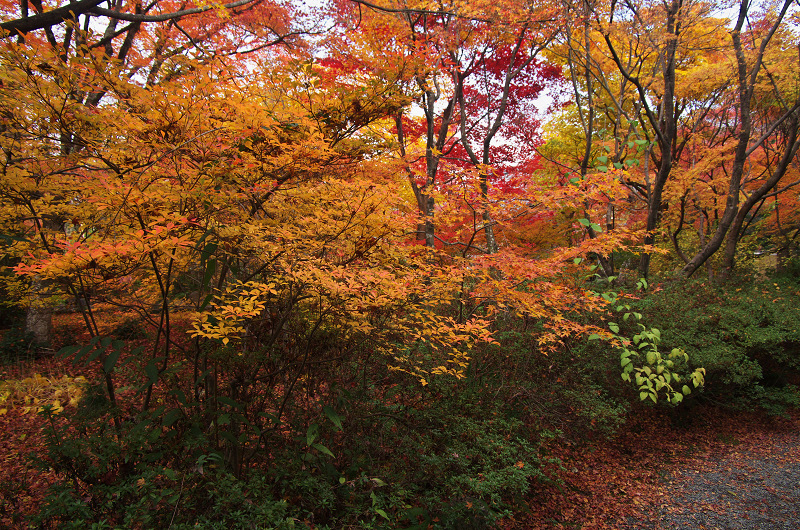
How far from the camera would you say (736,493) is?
15.7ft

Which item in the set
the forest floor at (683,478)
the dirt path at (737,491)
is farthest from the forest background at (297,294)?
the dirt path at (737,491)

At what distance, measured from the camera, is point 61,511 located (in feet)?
7.52

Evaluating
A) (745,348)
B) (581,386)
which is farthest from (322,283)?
(745,348)

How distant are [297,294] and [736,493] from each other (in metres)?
5.78

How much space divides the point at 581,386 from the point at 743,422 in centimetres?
356

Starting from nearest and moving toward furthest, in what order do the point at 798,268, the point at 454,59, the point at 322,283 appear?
the point at 322,283, the point at 454,59, the point at 798,268

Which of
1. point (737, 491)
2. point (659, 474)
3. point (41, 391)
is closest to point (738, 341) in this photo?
point (737, 491)

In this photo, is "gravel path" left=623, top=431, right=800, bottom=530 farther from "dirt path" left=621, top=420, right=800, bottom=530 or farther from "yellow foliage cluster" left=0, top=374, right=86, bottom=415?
"yellow foliage cluster" left=0, top=374, right=86, bottom=415

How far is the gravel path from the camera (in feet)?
13.7

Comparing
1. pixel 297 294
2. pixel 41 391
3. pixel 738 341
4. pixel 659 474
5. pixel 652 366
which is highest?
pixel 297 294

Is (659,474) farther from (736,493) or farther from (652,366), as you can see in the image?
(652,366)

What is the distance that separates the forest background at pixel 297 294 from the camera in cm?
267

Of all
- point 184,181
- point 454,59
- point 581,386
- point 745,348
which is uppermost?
point 454,59

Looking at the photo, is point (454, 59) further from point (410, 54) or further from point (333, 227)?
point (333, 227)
